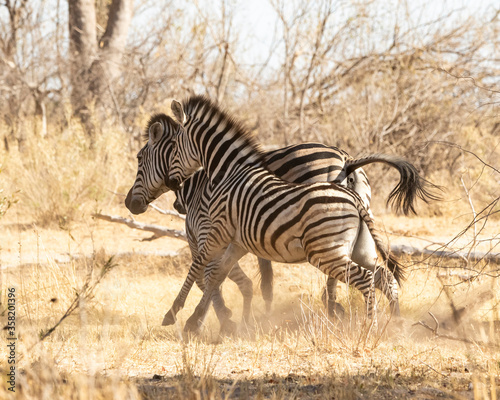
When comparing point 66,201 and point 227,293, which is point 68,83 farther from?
point 227,293

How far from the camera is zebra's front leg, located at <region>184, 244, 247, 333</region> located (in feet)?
16.9

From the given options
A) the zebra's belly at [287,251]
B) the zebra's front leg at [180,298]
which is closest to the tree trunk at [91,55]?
the zebra's front leg at [180,298]

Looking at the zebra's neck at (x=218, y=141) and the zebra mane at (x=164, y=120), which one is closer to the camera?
the zebra's neck at (x=218, y=141)

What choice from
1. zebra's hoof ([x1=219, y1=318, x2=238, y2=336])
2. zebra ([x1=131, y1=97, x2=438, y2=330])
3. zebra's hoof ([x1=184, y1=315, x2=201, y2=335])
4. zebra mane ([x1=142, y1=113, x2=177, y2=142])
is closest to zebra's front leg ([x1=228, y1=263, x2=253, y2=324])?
zebra's hoof ([x1=219, y1=318, x2=238, y2=336])

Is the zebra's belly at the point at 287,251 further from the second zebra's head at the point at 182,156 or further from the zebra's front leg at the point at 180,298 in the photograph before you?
the second zebra's head at the point at 182,156

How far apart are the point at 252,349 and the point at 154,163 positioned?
7.58ft

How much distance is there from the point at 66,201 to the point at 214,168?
19.3ft

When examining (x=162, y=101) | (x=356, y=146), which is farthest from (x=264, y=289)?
(x=162, y=101)

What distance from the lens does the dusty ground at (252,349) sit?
3287 millimetres

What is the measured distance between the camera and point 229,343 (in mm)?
4871

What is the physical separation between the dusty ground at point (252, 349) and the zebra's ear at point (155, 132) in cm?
139

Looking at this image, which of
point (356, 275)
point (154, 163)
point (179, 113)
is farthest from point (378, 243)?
point (154, 163)

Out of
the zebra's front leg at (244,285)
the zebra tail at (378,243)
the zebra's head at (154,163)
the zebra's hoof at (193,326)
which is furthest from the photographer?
the zebra's head at (154,163)

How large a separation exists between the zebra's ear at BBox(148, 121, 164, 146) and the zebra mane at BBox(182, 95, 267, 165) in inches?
13.3
